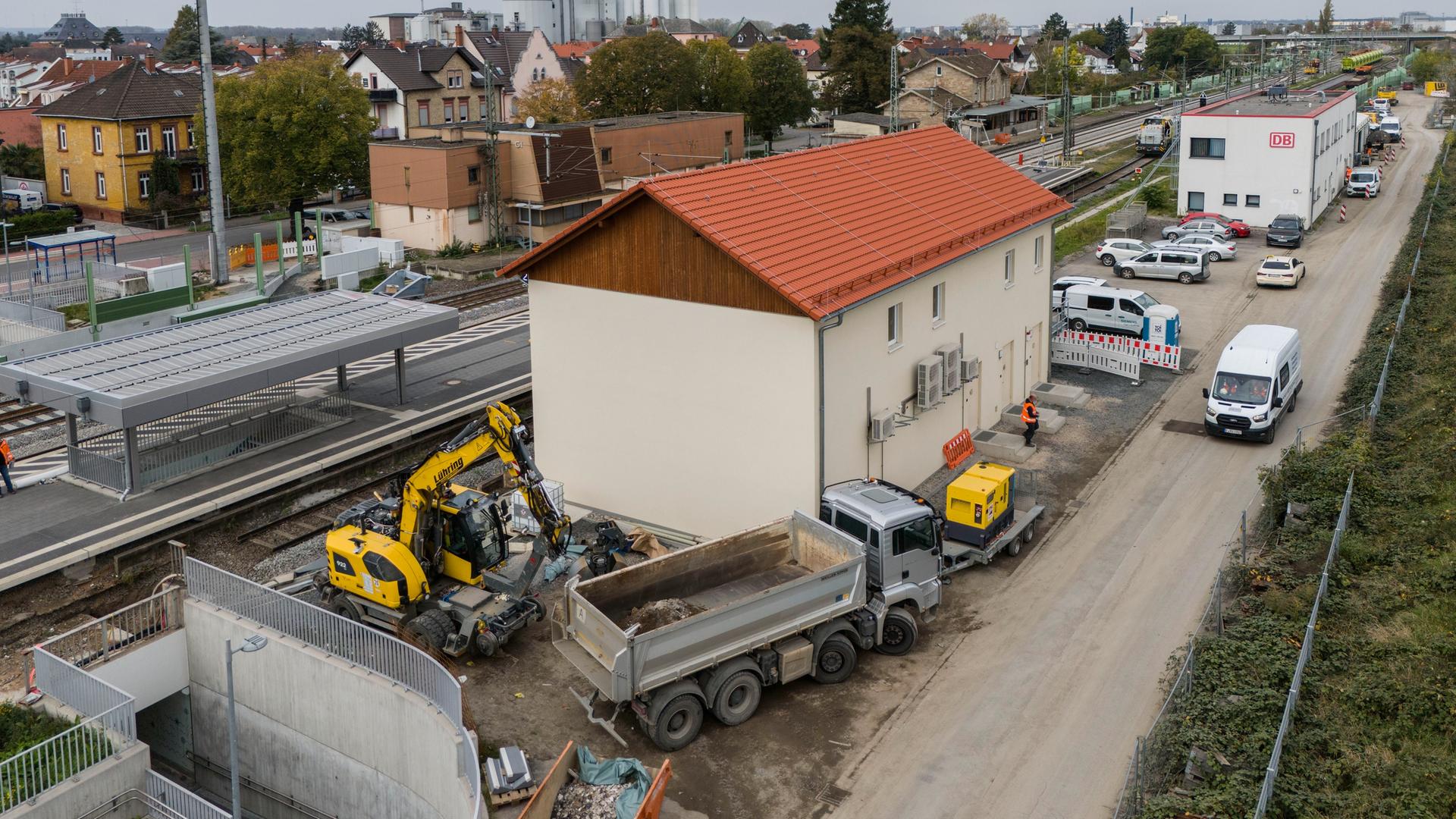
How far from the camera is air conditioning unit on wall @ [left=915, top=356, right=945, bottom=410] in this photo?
→ 83.8 feet

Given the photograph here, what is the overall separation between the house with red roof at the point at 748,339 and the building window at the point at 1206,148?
3379 centimetres

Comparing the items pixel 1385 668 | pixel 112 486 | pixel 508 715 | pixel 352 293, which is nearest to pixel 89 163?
pixel 352 293

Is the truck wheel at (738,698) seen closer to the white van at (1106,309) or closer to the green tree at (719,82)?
the white van at (1106,309)

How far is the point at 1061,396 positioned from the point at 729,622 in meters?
17.6

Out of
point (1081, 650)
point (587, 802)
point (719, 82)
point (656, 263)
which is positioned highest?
point (719, 82)

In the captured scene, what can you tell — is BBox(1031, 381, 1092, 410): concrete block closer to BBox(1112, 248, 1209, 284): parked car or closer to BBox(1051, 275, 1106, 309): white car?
BBox(1051, 275, 1106, 309): white car

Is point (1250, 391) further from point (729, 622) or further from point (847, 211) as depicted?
point (729, 622)

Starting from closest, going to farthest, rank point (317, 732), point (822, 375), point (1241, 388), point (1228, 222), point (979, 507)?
point (317, 732) < point (822, 375) < point (979, 507) < point (1241, 388) < point (1228, 222)

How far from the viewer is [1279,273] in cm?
4394

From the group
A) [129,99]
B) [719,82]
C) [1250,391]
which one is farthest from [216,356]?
[719,82]

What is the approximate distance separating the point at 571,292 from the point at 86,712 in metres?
11.0

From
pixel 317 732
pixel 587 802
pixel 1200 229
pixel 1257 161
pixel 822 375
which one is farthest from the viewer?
pixel 1257 161

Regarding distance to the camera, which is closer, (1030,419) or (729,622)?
(729,622)

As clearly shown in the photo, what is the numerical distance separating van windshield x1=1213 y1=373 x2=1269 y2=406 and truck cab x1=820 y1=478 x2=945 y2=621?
473 inches
